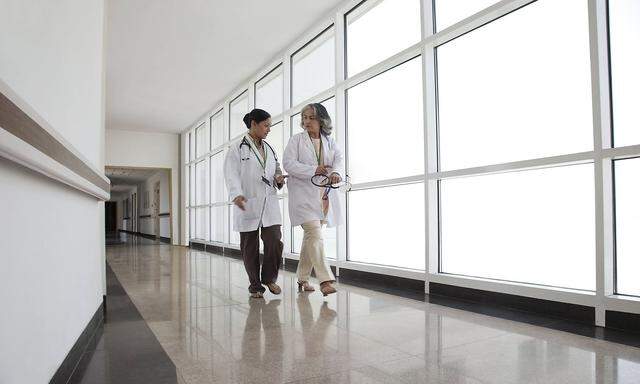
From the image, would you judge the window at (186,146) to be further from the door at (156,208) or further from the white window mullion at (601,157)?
the white window mullion at (601,157)

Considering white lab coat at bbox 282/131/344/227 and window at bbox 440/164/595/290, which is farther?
white lab coat at bbox 282/131/344/227

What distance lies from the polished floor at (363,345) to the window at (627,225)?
0.55m

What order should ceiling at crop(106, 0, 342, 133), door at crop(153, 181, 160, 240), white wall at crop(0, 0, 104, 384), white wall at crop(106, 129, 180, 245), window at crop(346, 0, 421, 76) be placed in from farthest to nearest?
door at crop(153, 181, 160, 240) < white wall at crop(106, 129, 180, 245) < ceiling at crop(106, 0, 342, 133) < window at crop(346, 0, 421, 76) < white wall at crop(0, 0, 104, 384)

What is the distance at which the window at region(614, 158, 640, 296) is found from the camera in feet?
8.30

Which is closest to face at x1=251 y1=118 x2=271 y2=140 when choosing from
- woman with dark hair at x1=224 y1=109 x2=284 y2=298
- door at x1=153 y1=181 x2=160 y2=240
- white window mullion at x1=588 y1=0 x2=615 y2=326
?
woman with dark hair at x1=224 y1=109 x2=284 y2=298

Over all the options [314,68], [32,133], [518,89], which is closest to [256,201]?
[518,89]

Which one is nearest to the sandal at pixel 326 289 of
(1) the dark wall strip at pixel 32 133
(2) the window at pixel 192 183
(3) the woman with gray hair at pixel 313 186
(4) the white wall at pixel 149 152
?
(3) the woman with gray hair at pixel 313 186

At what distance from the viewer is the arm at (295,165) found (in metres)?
3.40

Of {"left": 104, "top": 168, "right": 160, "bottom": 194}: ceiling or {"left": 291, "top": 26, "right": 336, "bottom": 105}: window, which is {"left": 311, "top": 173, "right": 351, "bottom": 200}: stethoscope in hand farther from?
{"left": 104, "top": 168, "right": 160, "bottom": 194}: ceiling

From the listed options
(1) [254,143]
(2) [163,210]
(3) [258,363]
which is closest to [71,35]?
(3) [258,363]

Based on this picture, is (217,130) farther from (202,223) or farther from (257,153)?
(257,153)

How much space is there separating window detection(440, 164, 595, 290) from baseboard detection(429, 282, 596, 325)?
0.69 feet

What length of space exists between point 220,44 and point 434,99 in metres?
3.71

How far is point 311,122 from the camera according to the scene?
11.7 ft
